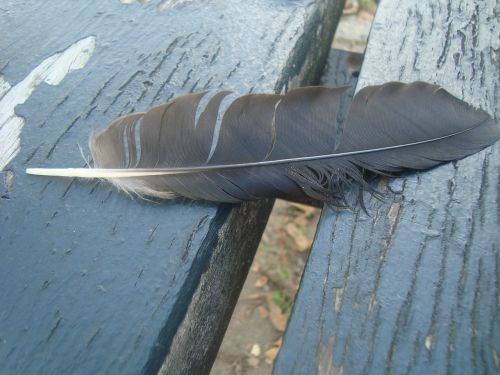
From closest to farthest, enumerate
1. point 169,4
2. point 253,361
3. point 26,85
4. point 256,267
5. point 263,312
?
1. point 26,85
2. point 169,4
3. point 253,361
4. point 263,312
5. point 256,267

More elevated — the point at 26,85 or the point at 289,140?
the point at 26,85

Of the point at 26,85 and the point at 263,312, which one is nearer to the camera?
the point at 26,85

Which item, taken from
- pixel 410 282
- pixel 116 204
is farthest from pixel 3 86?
pixel 410 282

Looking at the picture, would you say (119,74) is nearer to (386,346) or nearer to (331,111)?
(331,111)

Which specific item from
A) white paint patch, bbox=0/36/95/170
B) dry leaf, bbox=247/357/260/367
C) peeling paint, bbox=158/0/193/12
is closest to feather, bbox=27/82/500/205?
white paint patch, bbox=0/36/95/170

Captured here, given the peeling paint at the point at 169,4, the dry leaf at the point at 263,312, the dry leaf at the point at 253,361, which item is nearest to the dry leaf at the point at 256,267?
the dry leaf at the point at 263,312

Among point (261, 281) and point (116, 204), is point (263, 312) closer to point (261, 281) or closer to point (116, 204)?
point (261, 281)
